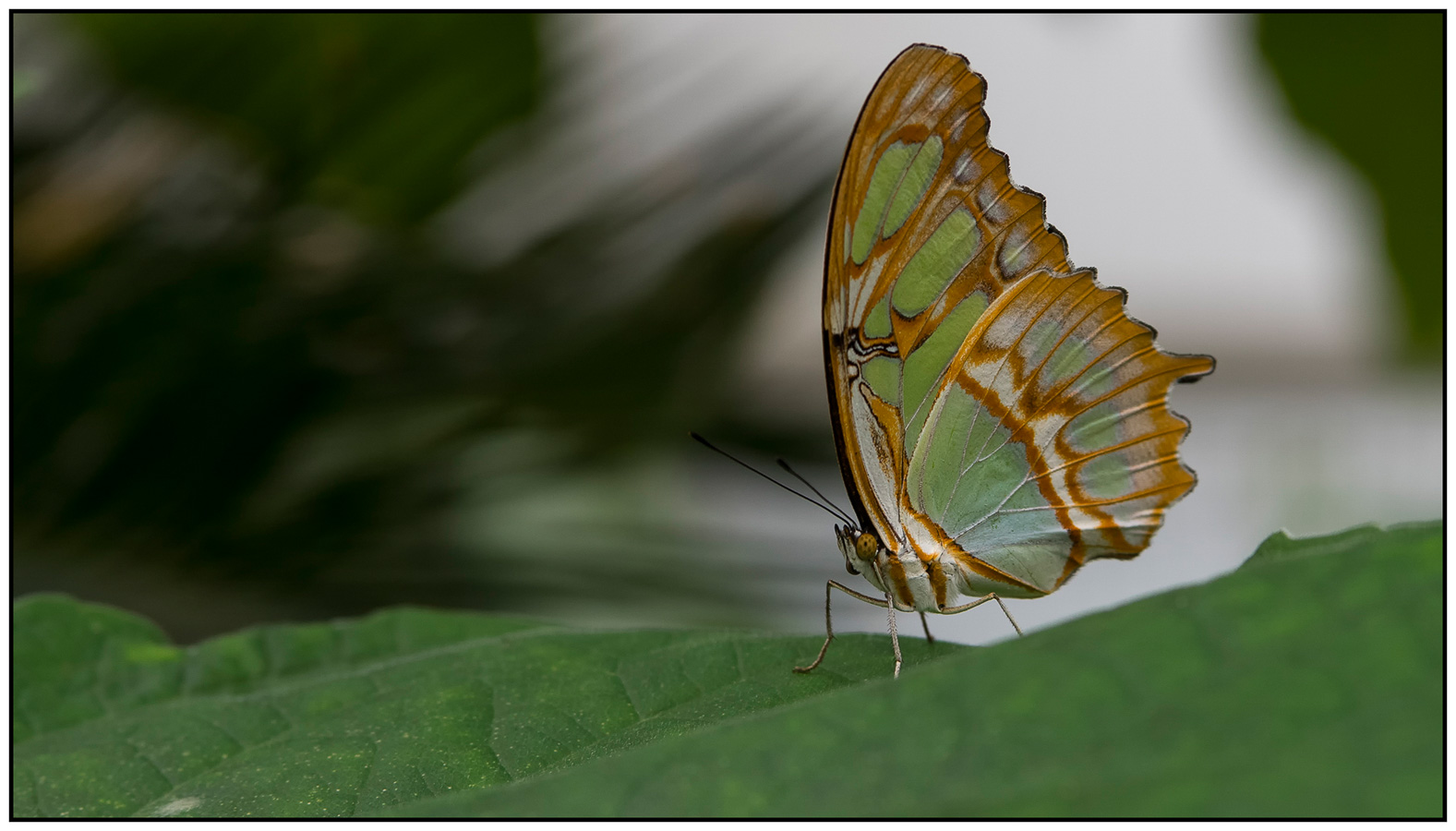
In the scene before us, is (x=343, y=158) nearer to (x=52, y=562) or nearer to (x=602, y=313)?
(x=602, y=313)

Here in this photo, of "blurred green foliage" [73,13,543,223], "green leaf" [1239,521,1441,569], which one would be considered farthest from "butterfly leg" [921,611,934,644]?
"blurred green foliage" [73,13,543,223]

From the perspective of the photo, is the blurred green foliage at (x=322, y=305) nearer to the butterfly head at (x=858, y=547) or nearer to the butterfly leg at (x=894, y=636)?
the butterfly head at (x=858, y=547)

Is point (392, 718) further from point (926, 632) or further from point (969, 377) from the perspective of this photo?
point (969, 377)

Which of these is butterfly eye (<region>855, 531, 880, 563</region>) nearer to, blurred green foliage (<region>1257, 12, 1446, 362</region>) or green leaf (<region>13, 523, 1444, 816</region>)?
green leaf (<region>13, 523, 1444, 816</region>)

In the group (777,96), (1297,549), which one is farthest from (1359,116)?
(777,96)

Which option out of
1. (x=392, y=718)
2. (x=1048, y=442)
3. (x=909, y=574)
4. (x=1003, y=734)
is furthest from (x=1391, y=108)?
(x=392, y=718)
